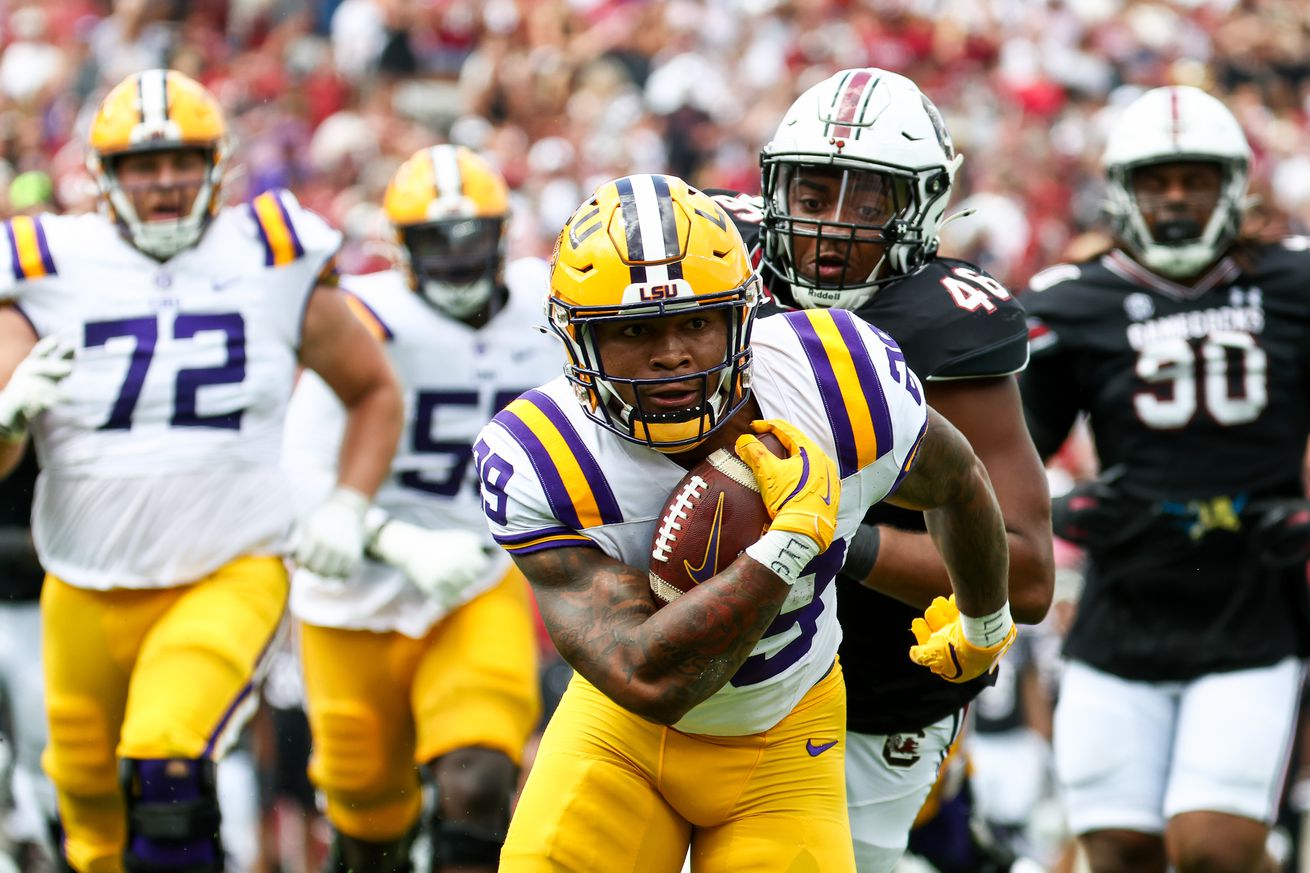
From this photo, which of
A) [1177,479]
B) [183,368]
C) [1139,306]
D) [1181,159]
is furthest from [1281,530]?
[183,368]

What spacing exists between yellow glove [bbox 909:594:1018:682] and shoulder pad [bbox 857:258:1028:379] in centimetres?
50

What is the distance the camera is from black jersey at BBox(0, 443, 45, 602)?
5980 millimetres

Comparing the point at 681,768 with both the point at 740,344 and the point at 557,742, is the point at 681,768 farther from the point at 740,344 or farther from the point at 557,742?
the point at 740,344

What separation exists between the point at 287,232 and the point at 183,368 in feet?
1.59

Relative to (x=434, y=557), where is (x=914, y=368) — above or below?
above

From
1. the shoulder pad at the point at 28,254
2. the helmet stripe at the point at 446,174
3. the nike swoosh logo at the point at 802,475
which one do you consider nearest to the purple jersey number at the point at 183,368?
the shoulder pad at the point at 28,254

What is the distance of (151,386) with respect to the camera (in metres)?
4.89

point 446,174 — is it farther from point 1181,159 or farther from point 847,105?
point 1181,159

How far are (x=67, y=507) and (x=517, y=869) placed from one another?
93.5 inches

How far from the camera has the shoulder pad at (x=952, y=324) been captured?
3.63 meters

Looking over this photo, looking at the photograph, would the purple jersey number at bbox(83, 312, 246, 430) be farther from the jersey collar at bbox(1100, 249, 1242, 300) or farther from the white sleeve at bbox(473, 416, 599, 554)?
the jersey collar at bbox(1100, 249, 1242, 300)

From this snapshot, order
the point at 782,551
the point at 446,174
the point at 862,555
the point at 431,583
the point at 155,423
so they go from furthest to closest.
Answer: the point at 446,174, the point at 431,583, the point at 155,423, the point at 862,555, the point at 782,551

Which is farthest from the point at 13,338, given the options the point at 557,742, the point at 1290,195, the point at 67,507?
the point at 1290,195

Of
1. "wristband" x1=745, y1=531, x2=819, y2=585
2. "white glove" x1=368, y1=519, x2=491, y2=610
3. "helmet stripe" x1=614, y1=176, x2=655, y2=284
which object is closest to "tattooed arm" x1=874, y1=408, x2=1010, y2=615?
"wristband" x1=745, y1=531, x2=819, y2=585
